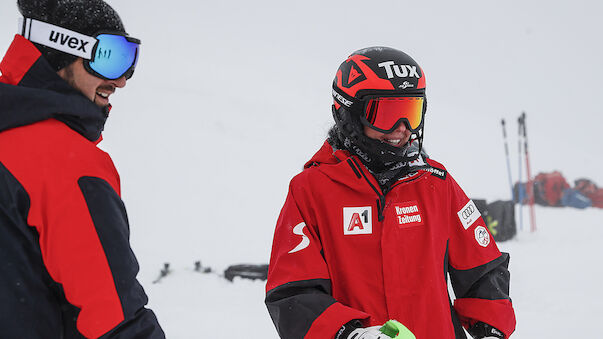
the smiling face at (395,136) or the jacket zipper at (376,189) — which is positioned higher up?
the smiling face at (395,136)

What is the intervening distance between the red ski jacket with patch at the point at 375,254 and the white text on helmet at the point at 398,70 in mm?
394

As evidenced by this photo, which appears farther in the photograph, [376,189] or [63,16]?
[376,189]

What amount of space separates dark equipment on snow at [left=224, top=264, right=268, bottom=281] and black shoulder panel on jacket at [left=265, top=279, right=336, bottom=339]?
4169 mm

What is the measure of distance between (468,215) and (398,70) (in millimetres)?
693

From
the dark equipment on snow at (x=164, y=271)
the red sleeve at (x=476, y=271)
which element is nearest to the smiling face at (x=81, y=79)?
the red sleeve at (x=476, y=271)

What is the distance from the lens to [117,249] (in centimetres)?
140

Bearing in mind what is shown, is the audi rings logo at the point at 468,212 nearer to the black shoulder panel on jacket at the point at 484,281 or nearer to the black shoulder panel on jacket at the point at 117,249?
the black shoulder panel on jacket at the point at 484,281

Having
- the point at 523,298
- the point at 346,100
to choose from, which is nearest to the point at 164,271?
the point at 523,298

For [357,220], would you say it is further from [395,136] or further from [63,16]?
[63,16]

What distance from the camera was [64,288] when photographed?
136 centimetres

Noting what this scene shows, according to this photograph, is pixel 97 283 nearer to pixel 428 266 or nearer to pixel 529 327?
pixel 428 266

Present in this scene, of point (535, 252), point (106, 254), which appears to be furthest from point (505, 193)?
point (106, 254)

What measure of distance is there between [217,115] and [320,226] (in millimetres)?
15671

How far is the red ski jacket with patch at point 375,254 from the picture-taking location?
1903 mm
